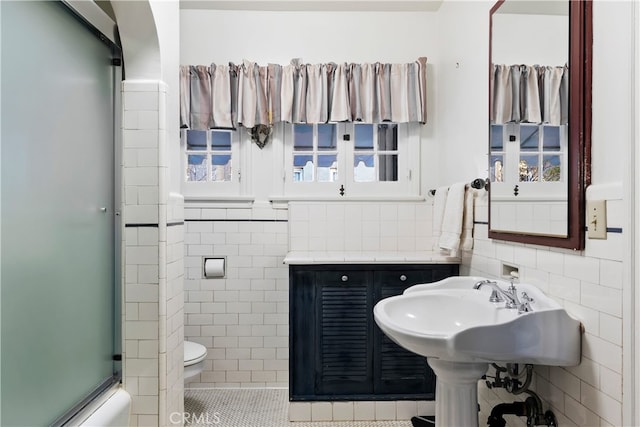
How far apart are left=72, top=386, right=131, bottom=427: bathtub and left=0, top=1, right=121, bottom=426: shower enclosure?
0.05m

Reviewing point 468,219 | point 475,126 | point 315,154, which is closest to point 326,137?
point 315,154

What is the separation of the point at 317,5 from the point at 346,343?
2.25m

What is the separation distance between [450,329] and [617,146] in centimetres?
94

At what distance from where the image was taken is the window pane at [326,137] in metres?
2.98

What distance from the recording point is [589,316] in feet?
4.50

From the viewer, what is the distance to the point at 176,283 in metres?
1.90

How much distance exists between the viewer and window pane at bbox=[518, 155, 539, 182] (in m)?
1.69

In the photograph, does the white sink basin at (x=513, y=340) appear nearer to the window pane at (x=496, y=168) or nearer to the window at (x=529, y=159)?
the window at (x=529, y=159)

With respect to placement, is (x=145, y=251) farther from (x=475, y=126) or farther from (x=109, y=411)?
(x=475, y=126)

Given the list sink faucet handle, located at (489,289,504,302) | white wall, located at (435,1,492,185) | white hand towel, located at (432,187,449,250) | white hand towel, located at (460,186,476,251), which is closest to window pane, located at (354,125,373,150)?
white wall, located at (435,1,492,185)

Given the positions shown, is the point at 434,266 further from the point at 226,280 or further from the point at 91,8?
the point at 91,8

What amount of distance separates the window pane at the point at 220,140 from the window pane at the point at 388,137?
3.59ft

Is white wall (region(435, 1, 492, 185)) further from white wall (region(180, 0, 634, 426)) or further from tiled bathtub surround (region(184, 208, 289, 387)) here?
tiled bathtub surround (region(184, 208, 289, 387))

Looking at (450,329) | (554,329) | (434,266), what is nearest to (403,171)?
(434,266)
